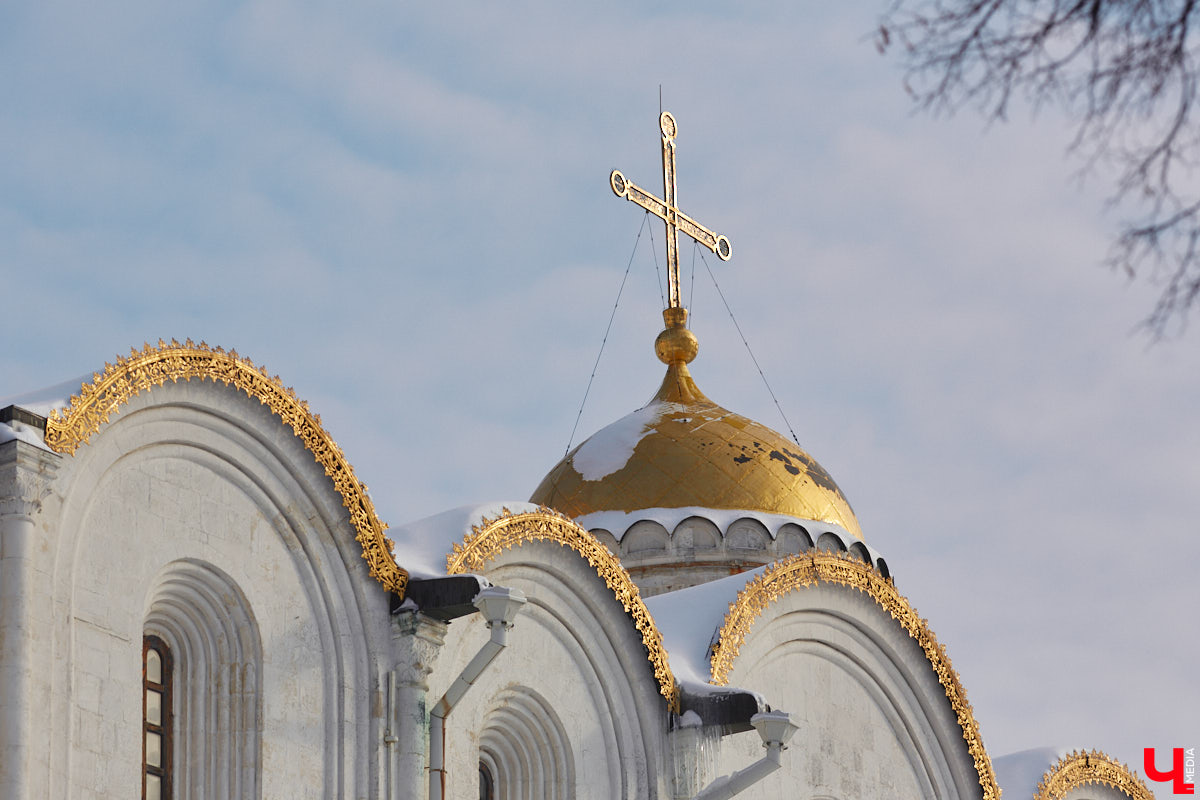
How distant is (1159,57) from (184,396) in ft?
23.9

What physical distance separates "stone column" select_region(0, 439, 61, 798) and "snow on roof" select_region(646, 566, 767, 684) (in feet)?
18.4

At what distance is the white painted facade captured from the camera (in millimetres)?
9281

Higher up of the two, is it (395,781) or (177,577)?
(177,577)

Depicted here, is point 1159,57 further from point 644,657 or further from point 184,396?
point 644,657

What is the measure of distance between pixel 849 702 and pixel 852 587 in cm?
89

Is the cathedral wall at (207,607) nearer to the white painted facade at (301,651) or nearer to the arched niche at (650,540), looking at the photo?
the white painted facade at (301,651)

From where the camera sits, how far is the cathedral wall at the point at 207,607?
9.37 meters

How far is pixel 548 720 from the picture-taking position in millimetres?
12797

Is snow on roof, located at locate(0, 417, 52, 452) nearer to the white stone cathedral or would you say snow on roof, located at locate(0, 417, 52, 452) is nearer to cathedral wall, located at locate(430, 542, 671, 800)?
the white stone cathedral

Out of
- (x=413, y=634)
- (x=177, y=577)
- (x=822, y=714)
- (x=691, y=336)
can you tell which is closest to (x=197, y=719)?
(x=177, y=577)

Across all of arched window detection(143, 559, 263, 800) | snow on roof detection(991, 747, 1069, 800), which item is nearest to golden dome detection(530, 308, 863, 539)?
snow on roof detection(991, 747, 1069, 800)

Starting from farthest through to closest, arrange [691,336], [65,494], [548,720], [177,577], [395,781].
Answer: [691,336] < [548,720] < [395,781] < [177,577] < [65,494]

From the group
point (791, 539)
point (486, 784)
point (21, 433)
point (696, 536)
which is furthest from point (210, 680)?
point (791, 539)

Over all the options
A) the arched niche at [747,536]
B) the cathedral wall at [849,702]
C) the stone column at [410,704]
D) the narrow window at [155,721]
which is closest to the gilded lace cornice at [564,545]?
the stone column at [410,704]
